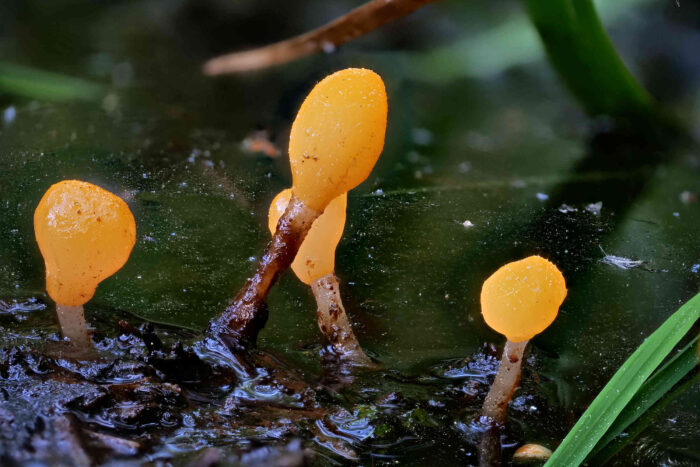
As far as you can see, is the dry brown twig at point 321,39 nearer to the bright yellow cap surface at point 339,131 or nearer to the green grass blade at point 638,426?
the bright yellow cap surface at point 339,131

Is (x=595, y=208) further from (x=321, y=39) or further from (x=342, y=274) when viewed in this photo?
(x=321, y=39)

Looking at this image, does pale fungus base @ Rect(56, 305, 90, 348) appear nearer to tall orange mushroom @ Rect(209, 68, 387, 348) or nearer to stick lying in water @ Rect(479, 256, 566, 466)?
tall orange mushroom @ Rect(209, 68, 387, 348)

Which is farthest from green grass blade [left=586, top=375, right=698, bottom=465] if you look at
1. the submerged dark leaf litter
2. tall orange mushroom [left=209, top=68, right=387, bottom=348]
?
tall orange mushroom [left=209, top=68, right=387, bottom=348]

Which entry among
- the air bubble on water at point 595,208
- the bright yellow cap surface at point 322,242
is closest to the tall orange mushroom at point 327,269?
the bright yellow cap surface at point 322,242

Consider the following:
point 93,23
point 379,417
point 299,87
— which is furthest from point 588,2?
point 93,23

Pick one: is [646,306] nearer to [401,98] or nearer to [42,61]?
[401,98]
